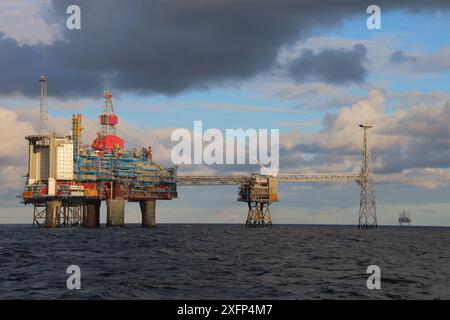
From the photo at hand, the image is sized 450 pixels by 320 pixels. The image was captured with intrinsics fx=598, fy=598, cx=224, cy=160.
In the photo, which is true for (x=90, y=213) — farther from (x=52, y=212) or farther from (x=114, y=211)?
(x=52, y=212)

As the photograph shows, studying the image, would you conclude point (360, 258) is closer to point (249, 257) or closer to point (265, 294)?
point (249, 257)

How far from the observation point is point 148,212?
163125mm

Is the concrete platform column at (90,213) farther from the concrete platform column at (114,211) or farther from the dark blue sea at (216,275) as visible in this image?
the dark blue sea at (216,275)

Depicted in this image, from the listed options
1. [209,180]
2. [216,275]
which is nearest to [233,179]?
[209,180]

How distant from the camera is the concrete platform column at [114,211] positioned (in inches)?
5856

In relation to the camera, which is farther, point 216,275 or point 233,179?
point 233,179

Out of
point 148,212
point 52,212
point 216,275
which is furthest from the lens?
point 148,212

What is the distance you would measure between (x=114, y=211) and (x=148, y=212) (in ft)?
50.5

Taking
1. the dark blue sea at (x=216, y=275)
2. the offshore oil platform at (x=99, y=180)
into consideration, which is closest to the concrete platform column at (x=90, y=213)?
the offshore oil platform at (x=99, y=180)

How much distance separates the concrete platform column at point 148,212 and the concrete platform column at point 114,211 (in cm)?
1164

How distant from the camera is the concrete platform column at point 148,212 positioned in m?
162

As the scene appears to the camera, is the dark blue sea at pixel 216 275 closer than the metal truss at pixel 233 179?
Yes

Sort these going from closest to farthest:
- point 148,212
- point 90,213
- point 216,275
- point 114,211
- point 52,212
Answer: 1. point 216,275
2. point 52,212
3. point 114,211
4. point 90,213
5. point 148,212
